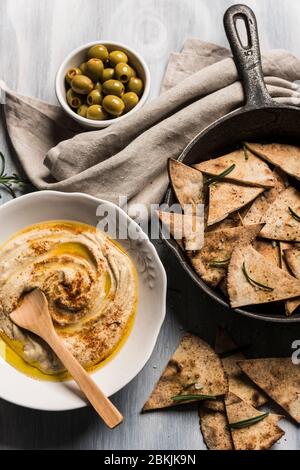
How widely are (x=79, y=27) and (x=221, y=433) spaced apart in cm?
184

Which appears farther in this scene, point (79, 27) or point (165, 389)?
point (79, 27)

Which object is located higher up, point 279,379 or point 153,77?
point 153,77

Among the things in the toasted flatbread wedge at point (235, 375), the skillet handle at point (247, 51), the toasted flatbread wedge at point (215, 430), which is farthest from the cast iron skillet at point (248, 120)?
the toasted flatbread wedge at point (215, 430)

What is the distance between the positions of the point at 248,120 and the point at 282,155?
20 cm

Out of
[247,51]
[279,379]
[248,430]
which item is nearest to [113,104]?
[247,51]

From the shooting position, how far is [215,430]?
2598mm

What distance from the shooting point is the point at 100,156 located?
2.67 meters

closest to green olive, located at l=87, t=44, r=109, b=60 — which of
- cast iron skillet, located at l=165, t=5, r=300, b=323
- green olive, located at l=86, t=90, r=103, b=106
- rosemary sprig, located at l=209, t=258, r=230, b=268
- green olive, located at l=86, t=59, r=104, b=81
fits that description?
green olive, located at l=86, t=59, r=104, b=81

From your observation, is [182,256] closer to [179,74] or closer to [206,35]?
[179,74]

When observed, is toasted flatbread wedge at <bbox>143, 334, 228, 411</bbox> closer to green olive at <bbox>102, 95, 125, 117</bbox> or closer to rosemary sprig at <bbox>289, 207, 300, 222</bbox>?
rosemary sprig at <bbox>289, 207, 300, 222</bbox>

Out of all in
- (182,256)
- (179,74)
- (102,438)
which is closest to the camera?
(182,256)

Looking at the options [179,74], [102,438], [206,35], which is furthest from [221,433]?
[206,35]

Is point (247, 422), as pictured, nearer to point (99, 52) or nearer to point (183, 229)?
point (183, 229)

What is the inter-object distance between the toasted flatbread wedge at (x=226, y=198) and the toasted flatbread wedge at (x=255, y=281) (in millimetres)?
156
